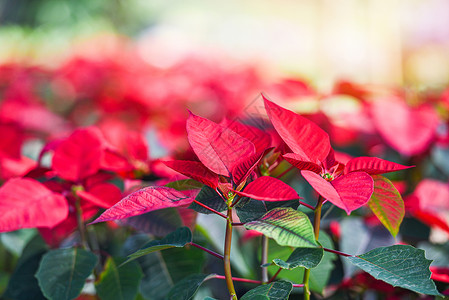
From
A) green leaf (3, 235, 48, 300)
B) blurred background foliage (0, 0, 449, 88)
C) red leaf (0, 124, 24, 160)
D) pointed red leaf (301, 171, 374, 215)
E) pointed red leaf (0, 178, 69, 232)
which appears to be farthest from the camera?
blurred background foliage (0, 0, 449, 88)

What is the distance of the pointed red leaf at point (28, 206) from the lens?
1.56 feet

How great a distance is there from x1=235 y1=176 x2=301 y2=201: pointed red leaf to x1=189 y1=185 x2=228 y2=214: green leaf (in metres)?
0.03

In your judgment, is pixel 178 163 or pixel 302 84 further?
pixel 302 84

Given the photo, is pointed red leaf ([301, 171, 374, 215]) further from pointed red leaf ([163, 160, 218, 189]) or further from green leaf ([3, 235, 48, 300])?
green leaf ([3, 235, 48, 300])

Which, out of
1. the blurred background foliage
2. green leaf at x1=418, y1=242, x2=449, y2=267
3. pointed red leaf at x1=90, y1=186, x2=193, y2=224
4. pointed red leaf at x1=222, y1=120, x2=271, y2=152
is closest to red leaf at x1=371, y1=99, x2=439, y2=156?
green leaf at x1=418, y1=242, x2=449, y2=267

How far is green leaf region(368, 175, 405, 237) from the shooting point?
0.45 m

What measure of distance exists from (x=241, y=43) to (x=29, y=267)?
6.64m

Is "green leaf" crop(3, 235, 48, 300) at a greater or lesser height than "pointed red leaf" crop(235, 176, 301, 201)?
lesser

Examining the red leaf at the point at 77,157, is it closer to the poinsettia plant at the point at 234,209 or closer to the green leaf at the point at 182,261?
the poinsettia plant at the point at 234,209

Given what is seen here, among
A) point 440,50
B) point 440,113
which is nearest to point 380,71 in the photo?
point 440,50

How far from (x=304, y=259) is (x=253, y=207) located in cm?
7

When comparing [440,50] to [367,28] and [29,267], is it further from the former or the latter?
[29,267]

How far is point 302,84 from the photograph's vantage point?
1.17m

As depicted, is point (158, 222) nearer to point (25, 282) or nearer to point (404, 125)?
point (25, 282)
